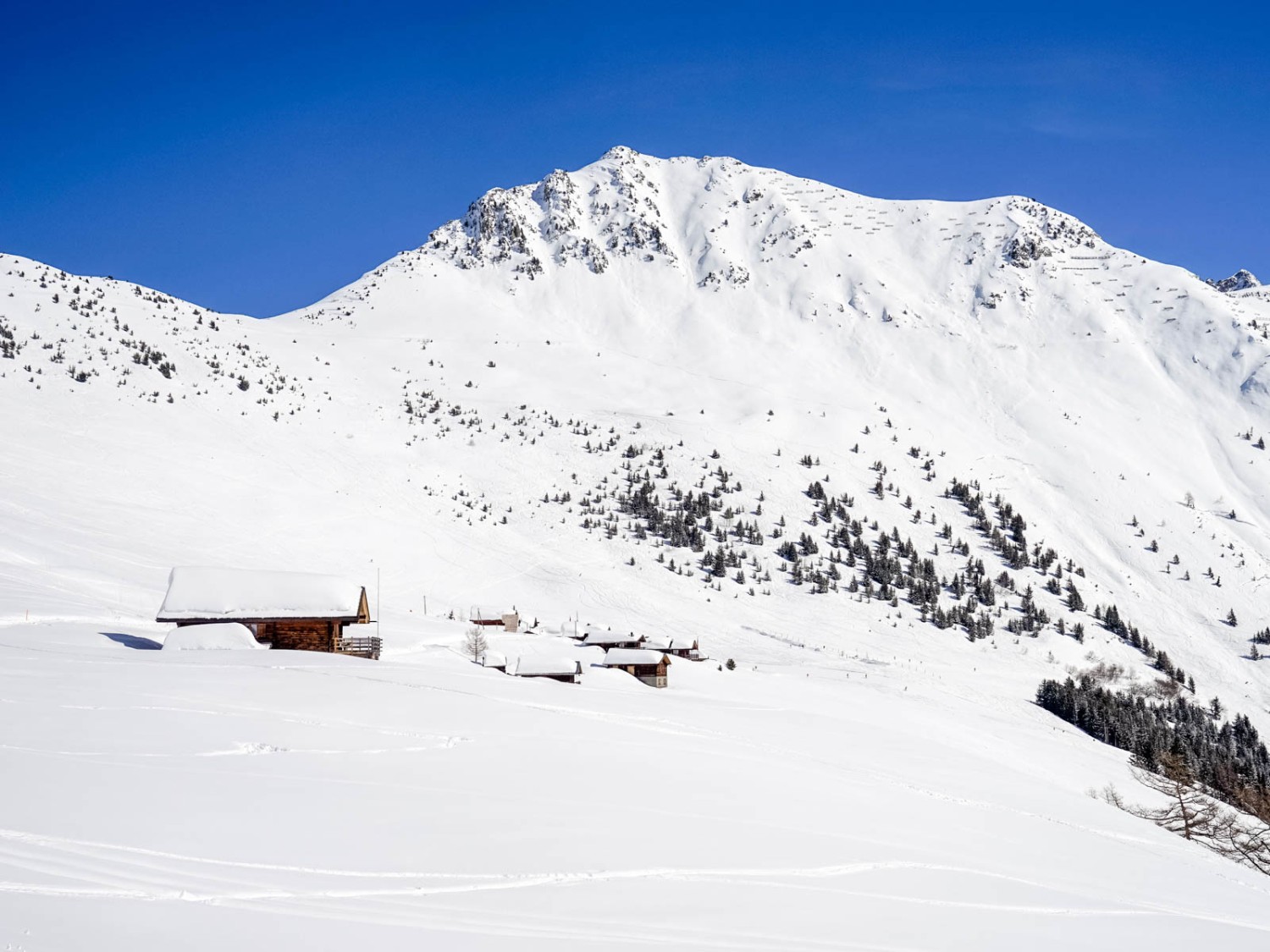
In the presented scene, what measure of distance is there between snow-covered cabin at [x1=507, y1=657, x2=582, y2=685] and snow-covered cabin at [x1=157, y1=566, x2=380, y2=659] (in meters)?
7.24

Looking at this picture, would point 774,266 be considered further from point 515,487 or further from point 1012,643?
point 1012,643

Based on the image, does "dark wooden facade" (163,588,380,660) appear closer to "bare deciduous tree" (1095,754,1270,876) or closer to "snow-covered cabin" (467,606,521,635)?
"snow-covered cabin" (467,606,521,635)

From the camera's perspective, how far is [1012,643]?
2525 inches

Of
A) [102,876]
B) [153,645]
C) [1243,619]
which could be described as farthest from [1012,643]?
[102,876]

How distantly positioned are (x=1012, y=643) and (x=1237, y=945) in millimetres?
59296

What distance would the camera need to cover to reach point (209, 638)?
2469cm

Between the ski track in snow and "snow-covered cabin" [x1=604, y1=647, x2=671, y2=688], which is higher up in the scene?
the ski track in snow

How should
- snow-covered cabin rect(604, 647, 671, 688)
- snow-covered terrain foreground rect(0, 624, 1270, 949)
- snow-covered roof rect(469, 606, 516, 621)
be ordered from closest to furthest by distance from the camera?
snow-covered terrain foreground rect(0, 624, 1270, 949), snow-covered cabin rect(604, 647, 671, 688), snow-covered roof rect(469, 606, 516, 621)

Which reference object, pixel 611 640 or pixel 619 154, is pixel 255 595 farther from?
pixel 619 154

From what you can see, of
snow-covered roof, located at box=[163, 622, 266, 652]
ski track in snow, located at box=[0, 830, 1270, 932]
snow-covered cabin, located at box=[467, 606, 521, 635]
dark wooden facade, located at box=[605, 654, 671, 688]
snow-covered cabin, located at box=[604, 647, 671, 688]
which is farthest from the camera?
snow-covered cabin, located at box=[467, 606, 521, 635]

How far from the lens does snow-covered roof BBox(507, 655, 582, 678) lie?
119 feet

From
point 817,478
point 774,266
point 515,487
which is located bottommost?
point 515,487

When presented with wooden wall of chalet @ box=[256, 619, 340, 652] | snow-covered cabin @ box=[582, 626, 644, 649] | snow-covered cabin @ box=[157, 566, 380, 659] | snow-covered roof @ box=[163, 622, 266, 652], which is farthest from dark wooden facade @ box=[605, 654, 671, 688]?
snow-covered roof @ box=[163, 622, 266, 652]

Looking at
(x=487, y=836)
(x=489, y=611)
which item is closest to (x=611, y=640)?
(x=489, y=611)
